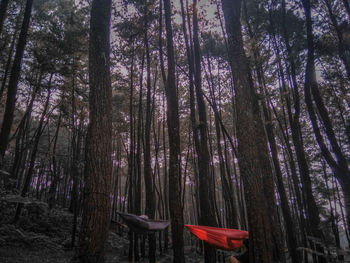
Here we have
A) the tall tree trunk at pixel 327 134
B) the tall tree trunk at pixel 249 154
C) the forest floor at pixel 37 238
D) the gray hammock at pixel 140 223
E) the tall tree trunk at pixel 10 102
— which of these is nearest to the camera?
the tall tree trunk at pixel 249 154

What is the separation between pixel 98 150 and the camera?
11.0 ft

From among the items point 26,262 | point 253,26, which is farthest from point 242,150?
point 253,26

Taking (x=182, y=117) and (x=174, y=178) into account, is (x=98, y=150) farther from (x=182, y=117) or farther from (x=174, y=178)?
(x=182, y=117)

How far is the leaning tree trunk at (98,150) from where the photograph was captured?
117 inches

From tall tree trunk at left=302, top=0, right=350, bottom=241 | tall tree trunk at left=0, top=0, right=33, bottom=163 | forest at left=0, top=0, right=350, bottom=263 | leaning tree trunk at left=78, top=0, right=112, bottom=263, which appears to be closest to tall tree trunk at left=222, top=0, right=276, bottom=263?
forest at left=0, top=0, right=350, bottom=263

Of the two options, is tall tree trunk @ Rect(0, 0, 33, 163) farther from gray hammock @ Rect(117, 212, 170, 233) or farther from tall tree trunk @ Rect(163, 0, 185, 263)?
tall tree trunk @ Rect(163, 0, 185, 263)

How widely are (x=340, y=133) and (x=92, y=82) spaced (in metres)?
14.8

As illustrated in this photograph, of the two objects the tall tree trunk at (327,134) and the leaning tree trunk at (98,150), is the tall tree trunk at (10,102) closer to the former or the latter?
the leaning tree trunk at (98,150)

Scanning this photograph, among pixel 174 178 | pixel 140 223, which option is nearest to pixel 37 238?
pixel 140 223

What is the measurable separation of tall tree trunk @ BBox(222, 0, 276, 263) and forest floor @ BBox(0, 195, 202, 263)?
3.40 m

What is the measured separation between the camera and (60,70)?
27.1 ft

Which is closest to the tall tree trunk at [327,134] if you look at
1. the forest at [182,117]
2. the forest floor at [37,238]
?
the forest at [182,117]

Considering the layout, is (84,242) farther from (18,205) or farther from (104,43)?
(18,205)

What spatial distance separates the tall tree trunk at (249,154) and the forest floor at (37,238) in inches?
134
